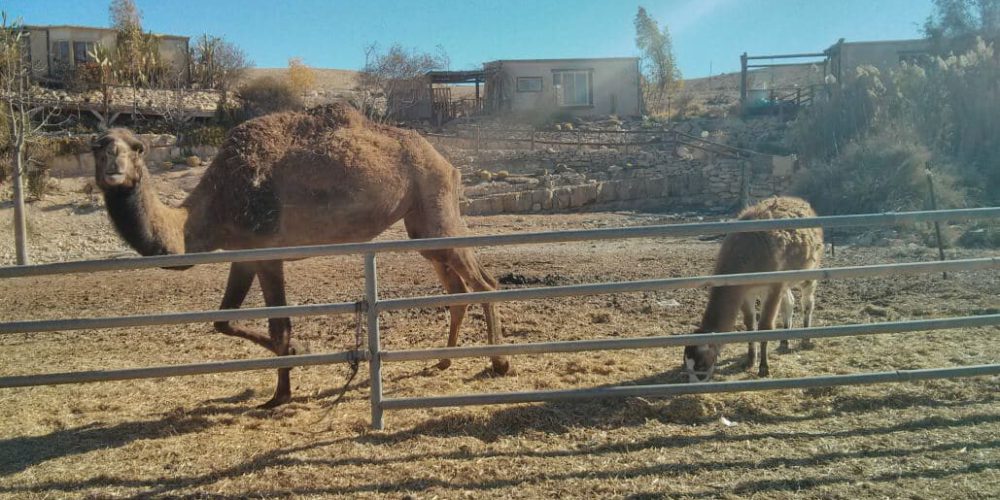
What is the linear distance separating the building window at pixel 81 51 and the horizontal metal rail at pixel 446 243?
37.1 metres

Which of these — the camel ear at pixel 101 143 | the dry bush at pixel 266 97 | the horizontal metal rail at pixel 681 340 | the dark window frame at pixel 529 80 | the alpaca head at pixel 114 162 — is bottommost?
the horizontal metal rail at pixel 681 340

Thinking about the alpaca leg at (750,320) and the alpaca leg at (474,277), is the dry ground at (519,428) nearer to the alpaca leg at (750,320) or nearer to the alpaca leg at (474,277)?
the alpaca leg at (750,320)

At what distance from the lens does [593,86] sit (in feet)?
127

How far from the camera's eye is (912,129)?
20906 millimetres

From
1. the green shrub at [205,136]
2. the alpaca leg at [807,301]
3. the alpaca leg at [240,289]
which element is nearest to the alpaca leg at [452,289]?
the alpaca leg at [240,289]

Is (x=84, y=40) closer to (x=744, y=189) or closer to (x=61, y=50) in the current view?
(x=61, y=50)

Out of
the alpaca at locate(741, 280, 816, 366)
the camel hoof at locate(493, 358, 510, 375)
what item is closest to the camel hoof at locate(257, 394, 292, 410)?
the camel hoof at locate(493, 358, 510, 375)

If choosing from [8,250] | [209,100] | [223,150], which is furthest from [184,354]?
[209,100]

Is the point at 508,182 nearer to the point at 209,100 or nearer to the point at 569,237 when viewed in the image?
the point at 209,100

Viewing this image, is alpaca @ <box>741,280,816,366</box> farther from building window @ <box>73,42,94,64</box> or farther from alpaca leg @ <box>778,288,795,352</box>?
building window @ <box>73,42,94,64</box>

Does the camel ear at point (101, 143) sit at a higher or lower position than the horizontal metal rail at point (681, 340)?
higher

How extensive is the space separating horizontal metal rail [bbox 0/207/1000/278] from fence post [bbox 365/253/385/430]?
0.16 meters

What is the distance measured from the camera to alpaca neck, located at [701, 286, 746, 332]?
5.79m

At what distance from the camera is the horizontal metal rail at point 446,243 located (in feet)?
14.4
